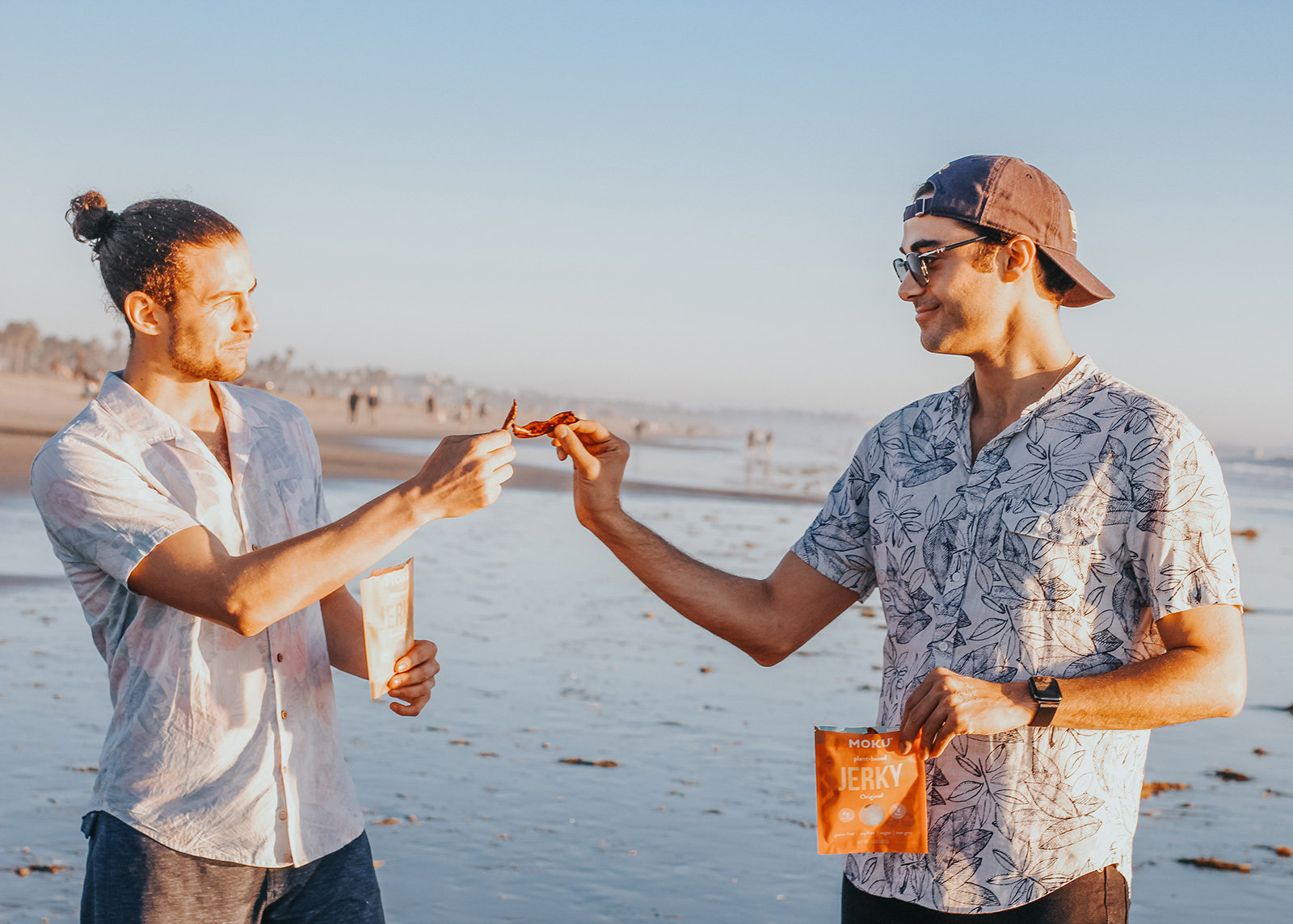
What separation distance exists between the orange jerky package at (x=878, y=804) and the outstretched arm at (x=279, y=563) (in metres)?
1.03

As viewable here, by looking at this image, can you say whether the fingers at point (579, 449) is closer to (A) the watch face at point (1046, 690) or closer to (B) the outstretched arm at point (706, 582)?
(B) the outstretched arm at point (706, 582)

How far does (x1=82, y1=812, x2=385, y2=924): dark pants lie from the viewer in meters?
2.42

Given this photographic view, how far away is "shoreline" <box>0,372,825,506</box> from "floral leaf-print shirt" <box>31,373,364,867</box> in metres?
9.15

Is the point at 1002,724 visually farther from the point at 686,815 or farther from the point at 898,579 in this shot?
the point at 686,815

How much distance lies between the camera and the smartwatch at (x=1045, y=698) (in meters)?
2.36

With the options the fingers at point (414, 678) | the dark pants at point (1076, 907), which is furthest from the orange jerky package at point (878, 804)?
the fingers at point (414, 678)

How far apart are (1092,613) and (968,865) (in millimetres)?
631

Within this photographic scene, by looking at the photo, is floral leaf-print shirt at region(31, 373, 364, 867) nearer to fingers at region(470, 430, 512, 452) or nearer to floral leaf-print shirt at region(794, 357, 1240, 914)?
fingers at region(470, 430, 512, 452)

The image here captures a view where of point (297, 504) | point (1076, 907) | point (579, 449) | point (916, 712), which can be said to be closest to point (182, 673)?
point (297, 504)

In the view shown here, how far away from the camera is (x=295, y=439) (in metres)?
2.96

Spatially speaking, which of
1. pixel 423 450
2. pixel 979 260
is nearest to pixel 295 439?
pixel 979 260

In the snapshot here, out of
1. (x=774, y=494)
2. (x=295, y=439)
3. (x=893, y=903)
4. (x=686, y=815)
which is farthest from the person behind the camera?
(x=774, y=494)

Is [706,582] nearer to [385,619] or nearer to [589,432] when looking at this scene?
[589,432]

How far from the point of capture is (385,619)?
263 centimetres
